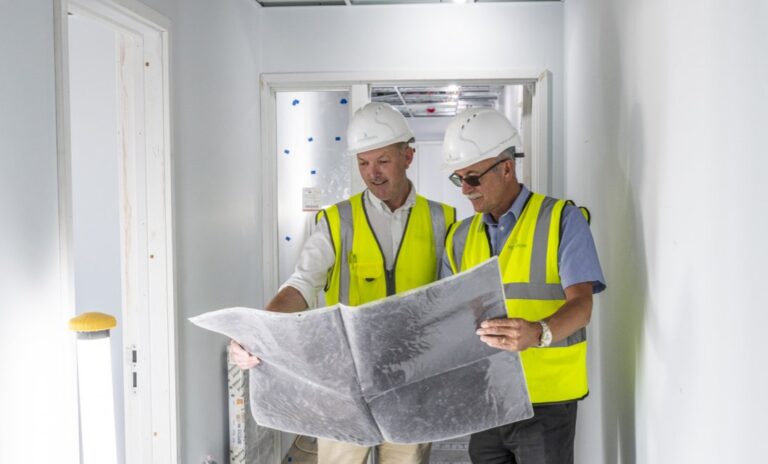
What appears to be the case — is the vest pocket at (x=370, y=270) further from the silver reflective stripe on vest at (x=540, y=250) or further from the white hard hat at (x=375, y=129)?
the silver reflective stripe on vest at (x=540, y=250)

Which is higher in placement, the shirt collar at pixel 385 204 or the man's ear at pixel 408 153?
the man's ear at pixel 408 153

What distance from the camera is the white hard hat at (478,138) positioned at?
73.4 inches

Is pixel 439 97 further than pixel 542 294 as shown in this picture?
Yes

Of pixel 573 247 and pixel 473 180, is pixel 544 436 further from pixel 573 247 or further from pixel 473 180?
pixel 473 180

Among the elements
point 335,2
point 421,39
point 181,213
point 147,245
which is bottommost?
point 147,245

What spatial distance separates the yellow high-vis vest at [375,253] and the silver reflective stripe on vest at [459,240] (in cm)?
16

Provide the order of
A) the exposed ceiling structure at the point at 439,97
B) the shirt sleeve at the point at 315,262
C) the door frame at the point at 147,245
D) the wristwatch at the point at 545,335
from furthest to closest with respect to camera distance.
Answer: the exposed ceiling structure at the point at 439,97, the door frame at the point at 147,245, the shirt sleeve at the point at 315,262, the wristwatch at the point at 545,335

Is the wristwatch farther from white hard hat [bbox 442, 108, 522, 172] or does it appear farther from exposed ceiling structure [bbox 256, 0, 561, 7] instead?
exposed ceiling structure [bbox 256, 0, 561, 7]

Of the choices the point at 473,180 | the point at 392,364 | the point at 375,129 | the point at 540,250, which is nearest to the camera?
the point at 392,364

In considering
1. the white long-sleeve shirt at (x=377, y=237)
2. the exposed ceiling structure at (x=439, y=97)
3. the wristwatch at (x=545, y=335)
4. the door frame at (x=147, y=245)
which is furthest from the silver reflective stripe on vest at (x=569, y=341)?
the exposed ceiling structure at (x=439, y=97)

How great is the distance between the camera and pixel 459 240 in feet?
6.76

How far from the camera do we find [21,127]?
160 cm

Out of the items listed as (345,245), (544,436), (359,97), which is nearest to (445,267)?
(345,245)

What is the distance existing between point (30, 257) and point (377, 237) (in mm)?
1015
